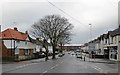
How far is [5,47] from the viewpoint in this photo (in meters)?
37.5

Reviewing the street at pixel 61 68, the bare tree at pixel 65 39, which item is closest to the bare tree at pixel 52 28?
the bare tree at pixel 65 39

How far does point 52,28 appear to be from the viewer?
45469 millimetres

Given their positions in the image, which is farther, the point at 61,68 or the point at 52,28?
the point at 52,28

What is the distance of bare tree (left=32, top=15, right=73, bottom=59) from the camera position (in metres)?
44.1

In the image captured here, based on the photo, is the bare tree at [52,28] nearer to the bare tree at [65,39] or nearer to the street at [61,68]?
the bare tree at [65,39]

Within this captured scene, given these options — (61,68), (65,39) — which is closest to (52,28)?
(65,39)

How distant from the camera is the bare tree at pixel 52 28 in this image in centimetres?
4406

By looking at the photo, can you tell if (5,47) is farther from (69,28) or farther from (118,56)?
(118,56)

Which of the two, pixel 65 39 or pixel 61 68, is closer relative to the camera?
pixel 61 68

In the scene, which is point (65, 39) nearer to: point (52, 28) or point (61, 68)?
point (52, 28)

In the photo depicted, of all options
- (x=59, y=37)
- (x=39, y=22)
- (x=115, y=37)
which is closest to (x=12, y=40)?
(x=39, y=22)

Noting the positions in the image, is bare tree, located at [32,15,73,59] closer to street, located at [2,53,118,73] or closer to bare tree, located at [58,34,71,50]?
bare tree, located at [58,34,71,50]

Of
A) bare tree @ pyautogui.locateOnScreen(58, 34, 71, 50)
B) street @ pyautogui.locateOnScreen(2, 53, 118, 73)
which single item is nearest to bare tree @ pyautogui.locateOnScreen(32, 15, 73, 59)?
bare tree @ pyautogui.locateOnScreen(58, 34, 71, 50)

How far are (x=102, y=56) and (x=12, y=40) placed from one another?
1008 inches
